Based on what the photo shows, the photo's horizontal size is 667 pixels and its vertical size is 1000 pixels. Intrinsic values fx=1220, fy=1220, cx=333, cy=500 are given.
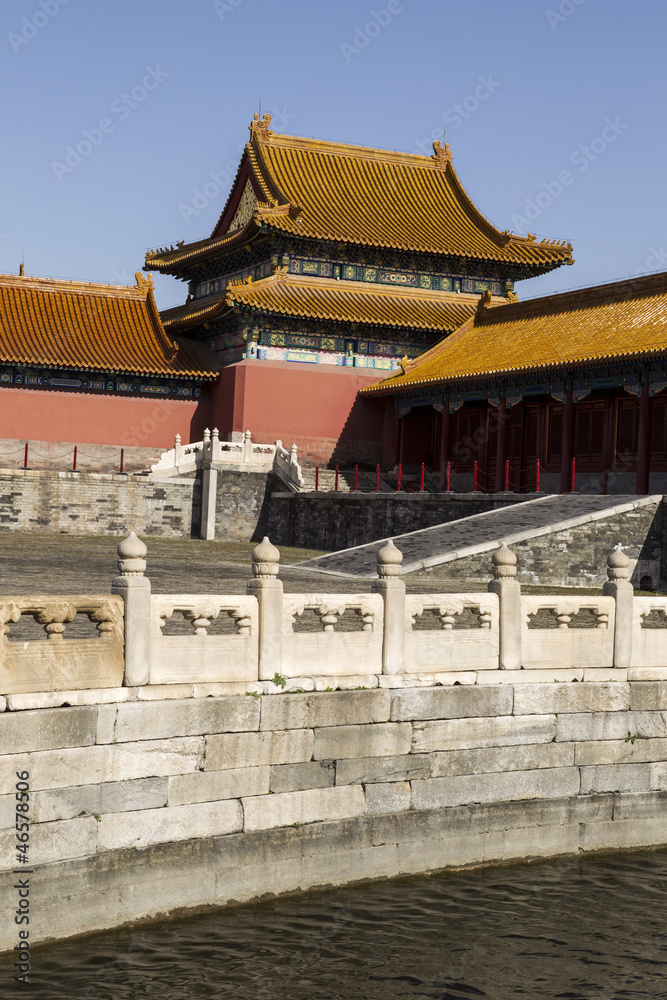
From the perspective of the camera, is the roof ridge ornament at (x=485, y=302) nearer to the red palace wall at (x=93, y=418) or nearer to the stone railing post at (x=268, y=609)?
the red palace wall at (x=93, y=418)

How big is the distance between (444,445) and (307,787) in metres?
21.3

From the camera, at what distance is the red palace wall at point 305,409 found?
105ft

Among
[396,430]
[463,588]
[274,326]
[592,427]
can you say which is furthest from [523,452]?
[463,588]

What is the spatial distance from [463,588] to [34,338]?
1849 centimetres

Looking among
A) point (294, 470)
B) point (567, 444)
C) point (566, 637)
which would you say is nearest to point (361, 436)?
point (294, 470)

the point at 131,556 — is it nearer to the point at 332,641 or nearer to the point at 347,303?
the point at 332,641

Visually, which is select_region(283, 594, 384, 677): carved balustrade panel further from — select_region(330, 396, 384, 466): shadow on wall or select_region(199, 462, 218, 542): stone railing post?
select_region(330, 396, 384, 466): shadow on wall

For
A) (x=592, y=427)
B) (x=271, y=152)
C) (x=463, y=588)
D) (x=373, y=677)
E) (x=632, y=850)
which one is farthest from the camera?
(x=271, y=152)

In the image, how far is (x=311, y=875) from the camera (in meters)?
8.87

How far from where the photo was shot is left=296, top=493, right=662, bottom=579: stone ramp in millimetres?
19211

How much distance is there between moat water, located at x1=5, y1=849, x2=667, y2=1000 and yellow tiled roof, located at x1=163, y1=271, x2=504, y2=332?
77.4 ft

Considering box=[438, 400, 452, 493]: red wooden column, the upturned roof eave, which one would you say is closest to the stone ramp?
the upturned roof eave

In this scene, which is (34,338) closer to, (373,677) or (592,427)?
(592,427)

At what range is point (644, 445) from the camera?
2359cm
